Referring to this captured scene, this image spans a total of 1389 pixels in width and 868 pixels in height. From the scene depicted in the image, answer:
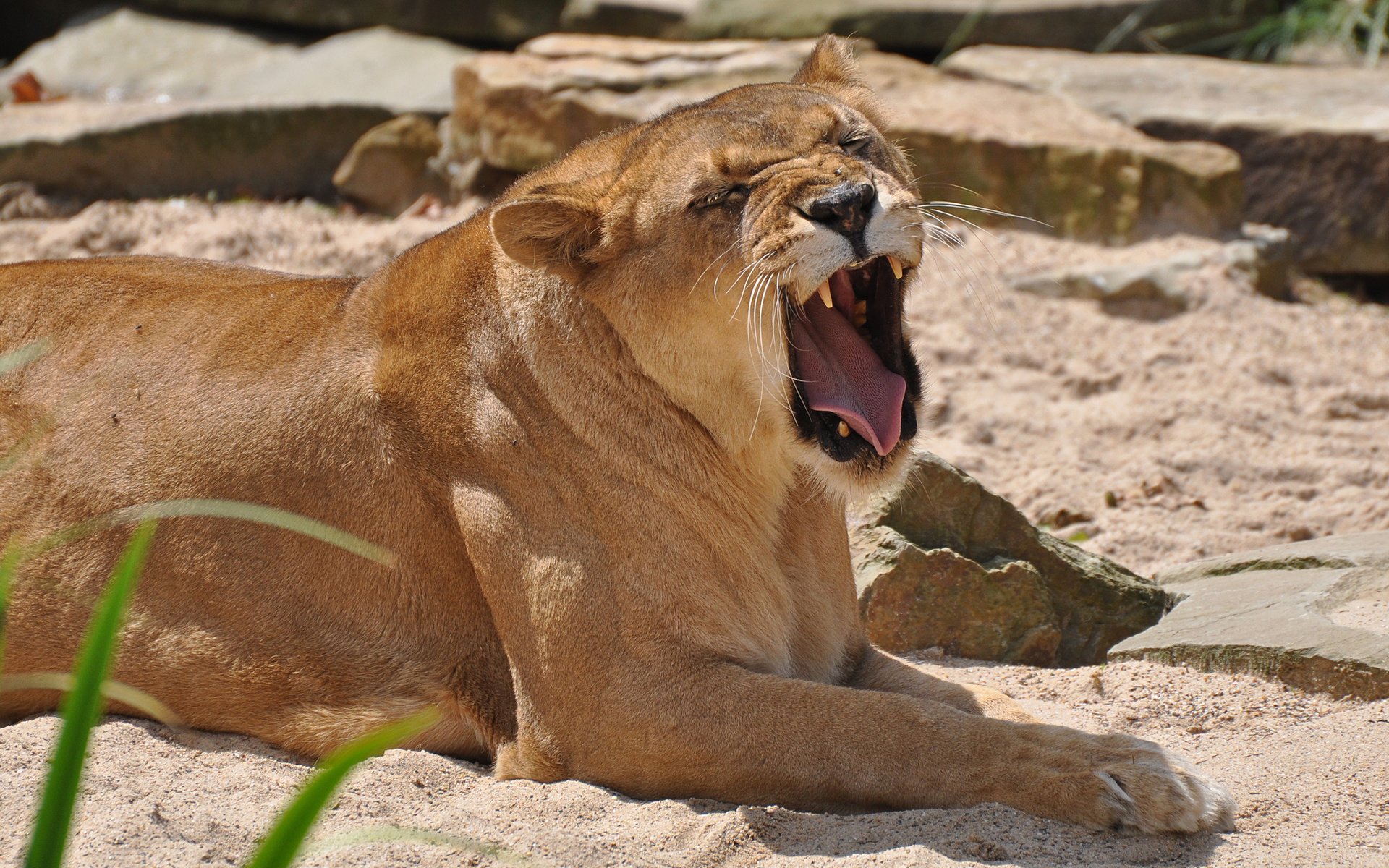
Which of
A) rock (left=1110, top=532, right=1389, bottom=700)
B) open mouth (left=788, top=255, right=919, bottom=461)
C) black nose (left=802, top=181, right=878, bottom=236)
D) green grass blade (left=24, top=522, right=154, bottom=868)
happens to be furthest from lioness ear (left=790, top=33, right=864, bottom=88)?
green grass blade (left=24, top=522, right=154, bottom=868)

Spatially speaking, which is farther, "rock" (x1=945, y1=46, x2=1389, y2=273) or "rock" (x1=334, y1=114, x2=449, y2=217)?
"rock" (x1=334, y1=114, x2=449, y2=217)

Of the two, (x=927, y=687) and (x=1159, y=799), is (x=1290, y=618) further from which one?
(x=1159, y=799)

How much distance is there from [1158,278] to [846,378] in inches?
165

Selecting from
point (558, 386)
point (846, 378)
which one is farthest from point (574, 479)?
point (846, 378)

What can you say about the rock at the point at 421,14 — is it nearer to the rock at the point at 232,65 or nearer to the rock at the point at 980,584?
the rock at the point at 232,65

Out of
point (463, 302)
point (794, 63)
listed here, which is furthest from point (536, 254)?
point (794, 63)

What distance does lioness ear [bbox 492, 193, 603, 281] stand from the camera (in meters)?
3.23

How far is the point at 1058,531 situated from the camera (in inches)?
209

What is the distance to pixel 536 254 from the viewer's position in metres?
3.29

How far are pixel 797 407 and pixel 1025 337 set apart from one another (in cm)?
374

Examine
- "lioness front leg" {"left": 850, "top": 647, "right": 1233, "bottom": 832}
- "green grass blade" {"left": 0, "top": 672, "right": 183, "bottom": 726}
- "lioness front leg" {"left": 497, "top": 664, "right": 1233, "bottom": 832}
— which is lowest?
"green grass blade" {"left": 0, "top": 672, "right": 183, "bottom": 726}

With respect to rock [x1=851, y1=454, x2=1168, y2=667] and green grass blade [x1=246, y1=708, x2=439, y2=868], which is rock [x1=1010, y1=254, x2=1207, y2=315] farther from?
green grass blade [x1=246, y1=708, x2=439, y2=868]

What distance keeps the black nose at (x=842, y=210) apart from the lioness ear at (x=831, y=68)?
988mm

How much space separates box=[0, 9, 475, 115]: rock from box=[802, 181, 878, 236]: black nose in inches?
252
